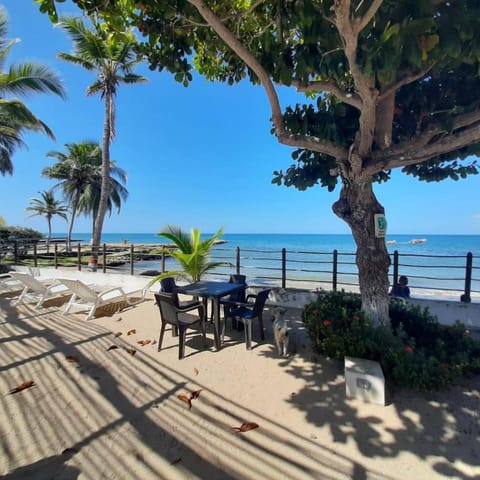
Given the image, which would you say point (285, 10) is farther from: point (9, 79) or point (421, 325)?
point (9, 79)

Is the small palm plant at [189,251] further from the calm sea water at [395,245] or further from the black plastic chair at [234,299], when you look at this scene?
the calm sea water at [395,245]

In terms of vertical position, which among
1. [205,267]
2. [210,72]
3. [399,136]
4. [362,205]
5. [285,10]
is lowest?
[205,267]

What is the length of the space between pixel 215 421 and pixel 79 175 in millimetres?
19434

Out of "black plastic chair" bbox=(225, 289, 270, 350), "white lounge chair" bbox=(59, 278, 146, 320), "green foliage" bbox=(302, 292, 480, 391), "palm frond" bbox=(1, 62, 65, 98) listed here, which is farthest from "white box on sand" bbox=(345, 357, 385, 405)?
"palm frond" bbox=(1, 62, 65, 98)

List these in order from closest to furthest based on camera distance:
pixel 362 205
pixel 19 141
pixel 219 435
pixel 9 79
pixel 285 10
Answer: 1. pixel 219 435
2. pixel 285 10
3. pixel 362 205
4. pixel 9 79
5. pixel 19 141

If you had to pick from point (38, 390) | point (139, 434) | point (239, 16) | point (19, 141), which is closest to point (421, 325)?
point (139, 434)

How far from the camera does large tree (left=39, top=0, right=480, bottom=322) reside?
6.50ft

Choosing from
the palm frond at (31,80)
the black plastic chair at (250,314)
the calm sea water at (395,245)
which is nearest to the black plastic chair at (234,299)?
the black plastic chair at (250,314)

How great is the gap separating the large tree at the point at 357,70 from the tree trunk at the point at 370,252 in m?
0.01

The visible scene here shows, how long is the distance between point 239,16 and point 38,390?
3.96 meters

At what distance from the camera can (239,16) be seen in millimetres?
2506

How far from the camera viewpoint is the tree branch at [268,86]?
225 centimetres

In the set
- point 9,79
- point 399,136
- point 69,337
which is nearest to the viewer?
point 399,136

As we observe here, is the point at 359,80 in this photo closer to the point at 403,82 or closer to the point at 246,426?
the point at 403,82
